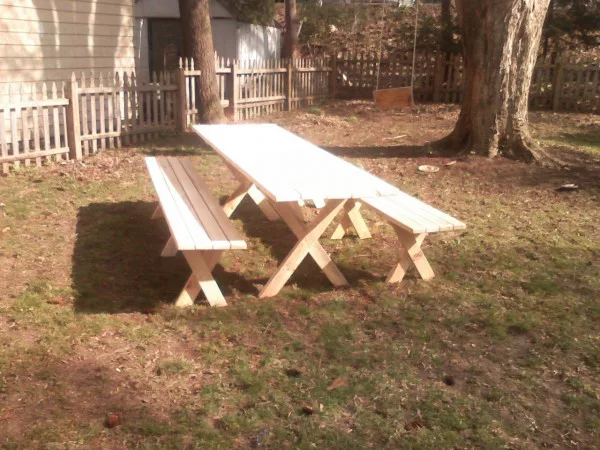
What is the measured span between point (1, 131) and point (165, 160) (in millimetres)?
2859

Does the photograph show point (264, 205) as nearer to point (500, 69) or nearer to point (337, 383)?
point (337, 383)

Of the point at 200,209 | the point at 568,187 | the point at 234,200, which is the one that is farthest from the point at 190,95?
the point at 200,209

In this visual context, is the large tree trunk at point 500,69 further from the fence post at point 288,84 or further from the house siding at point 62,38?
the fence post at point 288,84

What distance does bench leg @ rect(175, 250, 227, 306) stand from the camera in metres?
4.39

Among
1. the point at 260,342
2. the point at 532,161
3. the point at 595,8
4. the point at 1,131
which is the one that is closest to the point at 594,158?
the point at 532,161

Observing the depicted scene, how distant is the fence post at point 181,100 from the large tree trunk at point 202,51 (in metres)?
0.43

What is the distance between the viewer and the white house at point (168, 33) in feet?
60.1

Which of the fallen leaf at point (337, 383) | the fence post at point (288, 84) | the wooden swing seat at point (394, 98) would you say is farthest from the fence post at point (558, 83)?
the fallen leaf at point (337, 383)

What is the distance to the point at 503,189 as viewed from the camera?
7.98m

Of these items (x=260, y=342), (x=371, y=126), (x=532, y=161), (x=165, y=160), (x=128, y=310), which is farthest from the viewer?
(x=371, y=126)

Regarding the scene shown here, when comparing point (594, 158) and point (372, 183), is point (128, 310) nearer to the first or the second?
point (372, 183)

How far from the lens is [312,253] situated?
4789mm

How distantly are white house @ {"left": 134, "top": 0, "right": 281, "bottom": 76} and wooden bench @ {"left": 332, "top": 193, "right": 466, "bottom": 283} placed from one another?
1430cm

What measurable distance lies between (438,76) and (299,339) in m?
15.1
